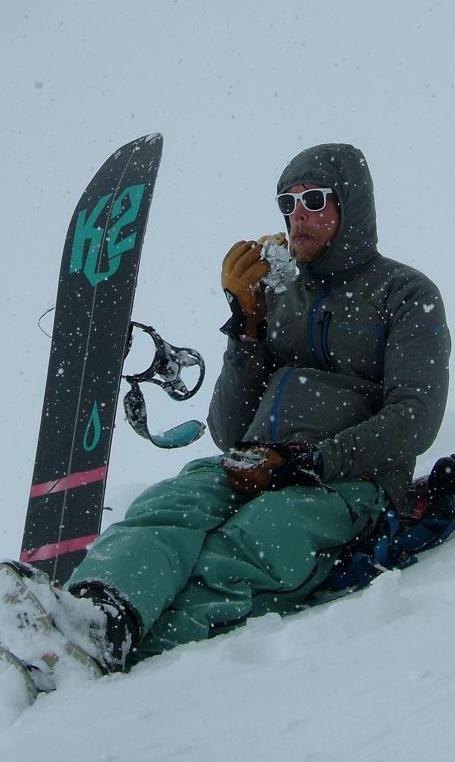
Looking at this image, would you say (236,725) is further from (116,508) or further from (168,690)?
(116,508)

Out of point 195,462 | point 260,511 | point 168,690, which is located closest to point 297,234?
point 195,462

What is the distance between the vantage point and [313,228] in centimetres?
332

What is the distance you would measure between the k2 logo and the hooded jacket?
3.55ft

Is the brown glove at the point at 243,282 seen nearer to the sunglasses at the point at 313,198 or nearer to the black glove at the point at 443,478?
the sunglasses at the point at 313,198

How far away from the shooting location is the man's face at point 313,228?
3318mm

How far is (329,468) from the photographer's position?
2.75 m

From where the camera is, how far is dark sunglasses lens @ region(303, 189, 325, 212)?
3.30 metres

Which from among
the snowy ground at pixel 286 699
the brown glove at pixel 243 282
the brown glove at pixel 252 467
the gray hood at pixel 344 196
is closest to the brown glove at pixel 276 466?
the brown glove at pixel 252 467

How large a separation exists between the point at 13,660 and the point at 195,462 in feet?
4.00

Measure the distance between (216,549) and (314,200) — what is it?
4.77ft

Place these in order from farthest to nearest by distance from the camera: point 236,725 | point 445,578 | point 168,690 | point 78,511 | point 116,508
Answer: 1. point 116,508
2. point 78,511
3. point 445,578
4. point 168,690
5. point 236,725

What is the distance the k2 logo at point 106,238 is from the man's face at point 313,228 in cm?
112

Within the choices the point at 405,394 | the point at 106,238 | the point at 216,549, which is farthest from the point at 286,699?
the point at 106,238

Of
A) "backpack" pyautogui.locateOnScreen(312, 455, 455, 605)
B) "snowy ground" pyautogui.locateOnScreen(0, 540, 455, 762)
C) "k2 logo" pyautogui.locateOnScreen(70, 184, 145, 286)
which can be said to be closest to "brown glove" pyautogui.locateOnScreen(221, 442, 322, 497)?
"backpack" pyautogui.locateOnScreen(312, 455, 455, 605)
